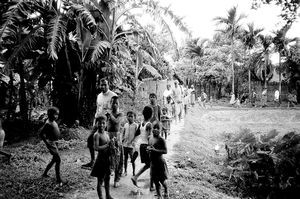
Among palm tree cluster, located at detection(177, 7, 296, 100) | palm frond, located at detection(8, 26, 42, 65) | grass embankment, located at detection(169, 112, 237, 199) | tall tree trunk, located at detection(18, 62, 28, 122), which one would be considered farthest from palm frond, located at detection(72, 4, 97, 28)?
palm tree cluster, located at detection(177, 7, 296, 100)

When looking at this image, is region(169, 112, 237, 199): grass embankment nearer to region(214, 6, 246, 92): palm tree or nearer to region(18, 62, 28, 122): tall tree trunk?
region(18, 62, 28, 122): tall tree trunk

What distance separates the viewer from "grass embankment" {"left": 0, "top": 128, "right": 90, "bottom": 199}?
15.3 feet

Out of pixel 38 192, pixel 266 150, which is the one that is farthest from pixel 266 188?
pixel 38 192

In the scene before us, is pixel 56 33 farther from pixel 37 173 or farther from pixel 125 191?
pixel 125 191

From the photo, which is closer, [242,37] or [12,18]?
[12,18]

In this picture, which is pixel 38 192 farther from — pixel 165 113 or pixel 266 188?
pixel 266 188

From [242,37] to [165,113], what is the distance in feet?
76.9

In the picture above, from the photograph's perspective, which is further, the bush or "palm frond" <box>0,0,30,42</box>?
the bush

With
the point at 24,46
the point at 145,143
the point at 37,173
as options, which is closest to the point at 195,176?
the point at 145,143

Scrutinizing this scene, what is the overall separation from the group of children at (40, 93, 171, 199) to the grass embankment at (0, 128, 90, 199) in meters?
0.25

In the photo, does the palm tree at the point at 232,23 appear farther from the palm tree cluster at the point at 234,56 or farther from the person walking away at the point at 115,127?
the person walking away at the point at 115,127

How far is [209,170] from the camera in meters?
7.62

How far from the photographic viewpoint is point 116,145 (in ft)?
15.4

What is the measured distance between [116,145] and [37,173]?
210 centimetres
